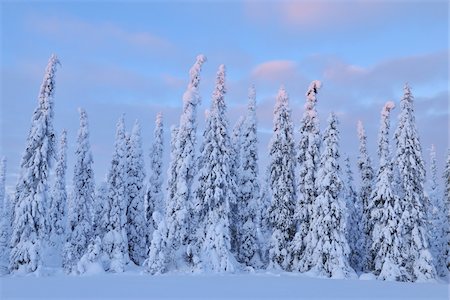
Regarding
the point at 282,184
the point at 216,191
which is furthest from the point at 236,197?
the point at 216,191

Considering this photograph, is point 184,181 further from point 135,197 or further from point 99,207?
point 99,207

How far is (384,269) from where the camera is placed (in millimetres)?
35938

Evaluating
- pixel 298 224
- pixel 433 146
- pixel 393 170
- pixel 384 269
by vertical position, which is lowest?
pixel 384 269

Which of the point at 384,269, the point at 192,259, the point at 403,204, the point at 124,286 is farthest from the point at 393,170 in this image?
the point at 124,286

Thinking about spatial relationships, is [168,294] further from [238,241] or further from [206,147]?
[238,241]

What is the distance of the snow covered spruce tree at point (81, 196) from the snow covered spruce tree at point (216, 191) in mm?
14784

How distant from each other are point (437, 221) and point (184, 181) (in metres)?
36.0

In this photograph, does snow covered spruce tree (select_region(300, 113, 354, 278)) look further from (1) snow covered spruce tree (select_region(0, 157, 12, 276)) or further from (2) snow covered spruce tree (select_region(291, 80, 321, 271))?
(1) snow covered spruce tree (select_region(0, 157, 12, 276))

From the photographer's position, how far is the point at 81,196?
150 ft

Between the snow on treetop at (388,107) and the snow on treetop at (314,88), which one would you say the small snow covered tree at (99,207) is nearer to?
the snow on treetop at (314,88)

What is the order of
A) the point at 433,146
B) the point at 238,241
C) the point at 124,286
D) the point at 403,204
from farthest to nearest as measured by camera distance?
the point at 433,146 < the point at 238,241 < the point at 403,204 < the point at 124,286

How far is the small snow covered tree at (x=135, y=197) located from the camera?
4766 cm

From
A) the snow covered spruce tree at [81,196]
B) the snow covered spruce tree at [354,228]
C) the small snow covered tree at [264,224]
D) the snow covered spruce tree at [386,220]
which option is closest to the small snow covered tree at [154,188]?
the snow covered spruce tree at [81,196]

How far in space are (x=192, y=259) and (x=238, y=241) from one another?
23.0 feet
